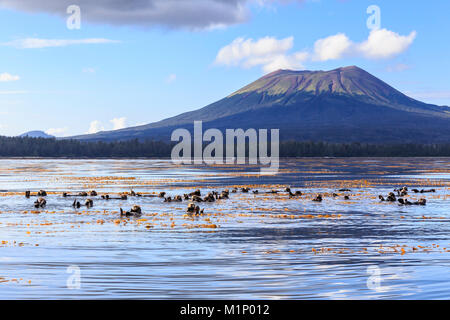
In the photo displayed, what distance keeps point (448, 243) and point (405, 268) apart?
6.83 meters

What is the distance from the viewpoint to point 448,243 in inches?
1028

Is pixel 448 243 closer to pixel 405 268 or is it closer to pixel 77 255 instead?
pixel 405 268

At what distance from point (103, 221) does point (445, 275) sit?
68.5 ft

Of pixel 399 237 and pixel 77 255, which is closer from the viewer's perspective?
pixel 77 255
